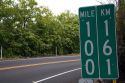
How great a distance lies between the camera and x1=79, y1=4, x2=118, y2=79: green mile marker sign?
5336 millimetres

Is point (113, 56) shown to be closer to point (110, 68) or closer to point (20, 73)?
point (110, 68)

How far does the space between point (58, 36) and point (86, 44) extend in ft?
118

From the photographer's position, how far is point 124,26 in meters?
10.3

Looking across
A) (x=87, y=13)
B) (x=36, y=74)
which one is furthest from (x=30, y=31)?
(x=87, y=13)

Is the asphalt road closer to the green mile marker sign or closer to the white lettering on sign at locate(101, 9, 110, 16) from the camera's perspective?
the green mile marker sign

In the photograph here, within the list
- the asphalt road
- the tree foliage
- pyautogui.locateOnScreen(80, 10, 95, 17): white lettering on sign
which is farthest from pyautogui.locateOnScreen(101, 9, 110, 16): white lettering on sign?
the tree foliage

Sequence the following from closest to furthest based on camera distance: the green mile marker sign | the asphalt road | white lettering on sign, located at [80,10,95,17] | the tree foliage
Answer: the green mile marker sign
white lettering on sign, located at [80,10,95,17]
the asphalt road
the tree foliage

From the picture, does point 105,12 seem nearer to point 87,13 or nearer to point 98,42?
point 87,13

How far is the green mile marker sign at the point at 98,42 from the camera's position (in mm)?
5336

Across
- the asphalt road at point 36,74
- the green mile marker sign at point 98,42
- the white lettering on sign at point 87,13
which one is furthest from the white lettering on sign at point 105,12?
the asphalt road at point 36,74

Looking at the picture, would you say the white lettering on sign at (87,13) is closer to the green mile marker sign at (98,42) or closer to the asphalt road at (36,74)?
the green mile marker sign at (98,42)

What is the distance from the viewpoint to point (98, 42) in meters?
5.41

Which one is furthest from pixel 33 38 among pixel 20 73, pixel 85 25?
pixel 85 25

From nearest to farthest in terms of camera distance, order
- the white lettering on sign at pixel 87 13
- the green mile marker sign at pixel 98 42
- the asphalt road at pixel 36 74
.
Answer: the green mile marker sign at pixel 98 42, the white lettering on sign at pixel 87 13, the asphalt road at pixel 36 74
